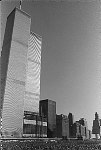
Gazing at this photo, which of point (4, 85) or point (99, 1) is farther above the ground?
point (4, 85)

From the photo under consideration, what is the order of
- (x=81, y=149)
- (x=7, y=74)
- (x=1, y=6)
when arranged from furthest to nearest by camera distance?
(x=7, y=74), (x=81, y=149), (x=1, y=6)

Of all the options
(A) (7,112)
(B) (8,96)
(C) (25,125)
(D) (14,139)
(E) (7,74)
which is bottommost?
(D) (14,139)

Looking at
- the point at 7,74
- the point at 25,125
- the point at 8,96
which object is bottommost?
the point at 25,125

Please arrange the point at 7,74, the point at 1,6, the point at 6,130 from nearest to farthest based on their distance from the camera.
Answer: the point at 1,6 → the point at 6,130 → the point at 7,74

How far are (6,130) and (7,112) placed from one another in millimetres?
16321

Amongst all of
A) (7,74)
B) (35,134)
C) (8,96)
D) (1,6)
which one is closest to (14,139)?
(35,134)

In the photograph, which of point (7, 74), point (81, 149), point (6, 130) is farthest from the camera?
point (7, 74)

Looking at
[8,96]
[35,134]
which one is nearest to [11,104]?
[8,96]

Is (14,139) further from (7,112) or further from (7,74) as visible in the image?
(7,74)

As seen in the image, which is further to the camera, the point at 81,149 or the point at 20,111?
the point at 20,111

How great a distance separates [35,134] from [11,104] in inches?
1547

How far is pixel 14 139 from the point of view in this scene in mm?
183000

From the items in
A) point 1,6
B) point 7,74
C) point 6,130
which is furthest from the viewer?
point 7,74

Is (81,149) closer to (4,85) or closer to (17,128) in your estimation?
(17,128)
